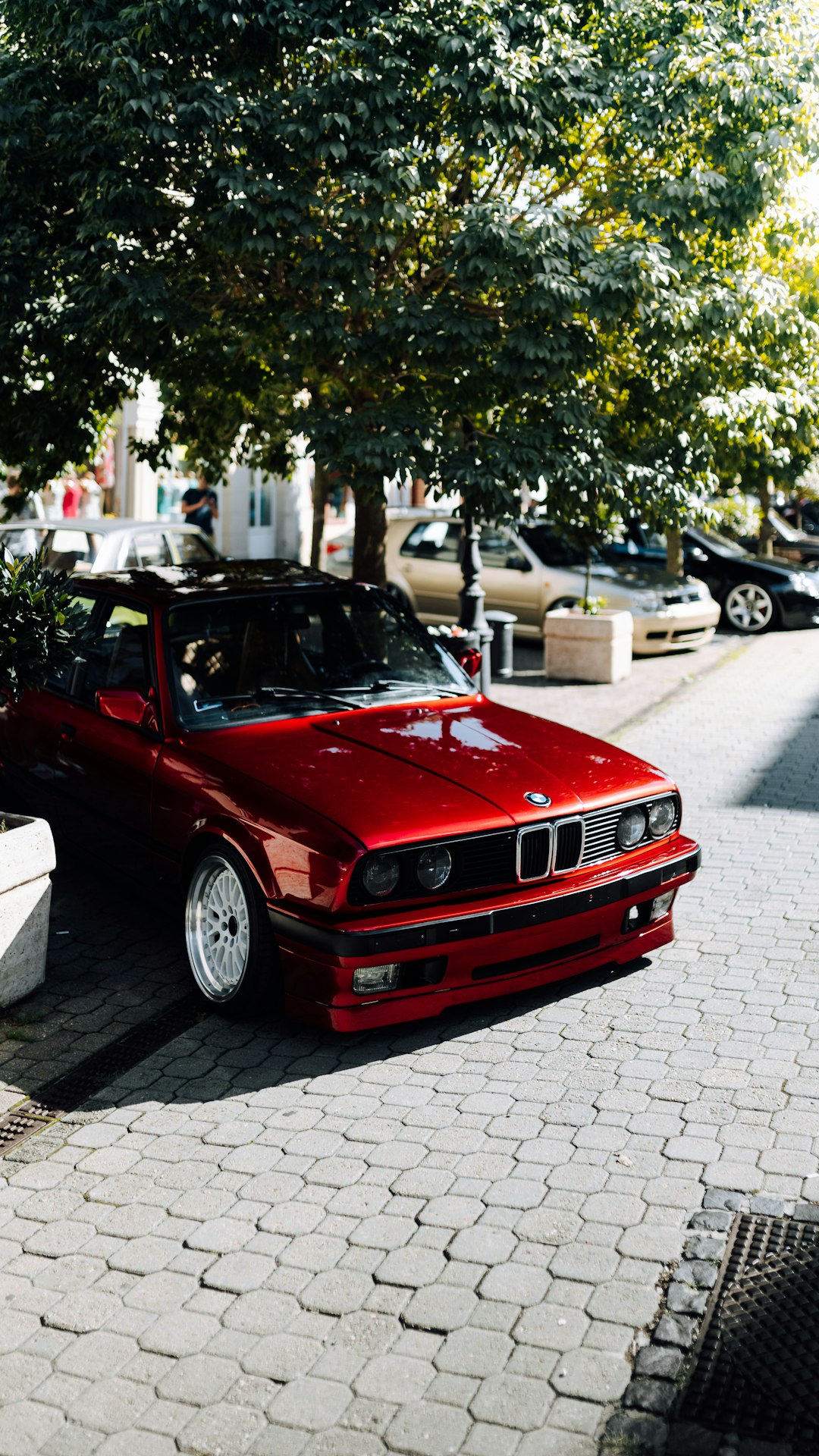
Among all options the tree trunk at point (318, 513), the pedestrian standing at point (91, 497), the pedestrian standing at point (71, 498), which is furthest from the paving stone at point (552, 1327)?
the pedestrian standing at point (91, 497)

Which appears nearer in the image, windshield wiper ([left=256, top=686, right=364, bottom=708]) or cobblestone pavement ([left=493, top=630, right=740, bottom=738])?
windshield wiper ([left=256, top=686, right=364, bottom=708])

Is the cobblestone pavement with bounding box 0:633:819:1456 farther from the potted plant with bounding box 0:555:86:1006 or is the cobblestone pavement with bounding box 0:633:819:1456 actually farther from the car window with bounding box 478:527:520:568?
the car window with bounding box 478:527:520:568

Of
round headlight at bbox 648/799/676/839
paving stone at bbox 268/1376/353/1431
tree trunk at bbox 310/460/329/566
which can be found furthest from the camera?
tree trunk at bbox 310/460/329/566

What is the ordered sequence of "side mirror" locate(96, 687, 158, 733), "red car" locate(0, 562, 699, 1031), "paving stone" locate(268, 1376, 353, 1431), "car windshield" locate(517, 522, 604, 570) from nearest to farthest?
1. "paving stone" locate(268, 1376, 353, 1431)
2. "red car" locate(0, 562, 699, 1031)
3. "side mirror" locate(96, 687, 158, 733)
4. "car windshield" locate(517, 522, 604, 570)

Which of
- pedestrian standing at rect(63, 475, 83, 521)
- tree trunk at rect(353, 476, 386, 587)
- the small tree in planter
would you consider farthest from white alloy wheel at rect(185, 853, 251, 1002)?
pedestrian standing at rect(63, 475, 83, 521)

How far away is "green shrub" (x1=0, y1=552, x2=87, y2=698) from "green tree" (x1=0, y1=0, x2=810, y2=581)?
3351 millimetres

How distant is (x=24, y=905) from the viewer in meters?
5.74

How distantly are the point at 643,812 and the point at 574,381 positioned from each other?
191 inches

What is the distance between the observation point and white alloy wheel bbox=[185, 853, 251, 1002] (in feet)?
18.2

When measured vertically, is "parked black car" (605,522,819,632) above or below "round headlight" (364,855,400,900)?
above

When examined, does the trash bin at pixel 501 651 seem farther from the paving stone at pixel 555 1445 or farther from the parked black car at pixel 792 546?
the paving stone at pixel 555 1445

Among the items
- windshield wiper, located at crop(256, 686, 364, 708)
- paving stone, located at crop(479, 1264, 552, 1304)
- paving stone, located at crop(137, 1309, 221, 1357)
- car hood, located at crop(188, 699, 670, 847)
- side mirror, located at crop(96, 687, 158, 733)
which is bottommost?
paving stone, located at crop(137, 1309, 221, 1357)

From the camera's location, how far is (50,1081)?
5.12m

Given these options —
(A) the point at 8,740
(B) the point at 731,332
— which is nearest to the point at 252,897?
(A) the point at 8,740
